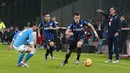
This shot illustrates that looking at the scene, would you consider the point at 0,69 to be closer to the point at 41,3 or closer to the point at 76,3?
the point at 76,3

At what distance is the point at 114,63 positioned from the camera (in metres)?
17.8

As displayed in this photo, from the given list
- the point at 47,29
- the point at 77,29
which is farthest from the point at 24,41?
the point at 47,29

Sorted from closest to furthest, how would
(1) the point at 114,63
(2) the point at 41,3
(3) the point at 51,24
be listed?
(1) the point at 114,63 → (3) the point at 51,24 → (2) the point at 41,3

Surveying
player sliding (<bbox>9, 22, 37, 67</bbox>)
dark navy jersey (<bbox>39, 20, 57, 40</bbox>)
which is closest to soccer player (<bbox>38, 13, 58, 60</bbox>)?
dark navy jersey (<bbox>39, 20, 57, 40</bbox>)

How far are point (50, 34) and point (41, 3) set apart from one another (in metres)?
20.4

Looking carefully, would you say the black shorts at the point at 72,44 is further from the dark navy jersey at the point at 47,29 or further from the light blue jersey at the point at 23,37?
the dark navy jersey at the point at 47,29

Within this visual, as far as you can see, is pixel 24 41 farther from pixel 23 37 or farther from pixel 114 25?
pixel 114 25

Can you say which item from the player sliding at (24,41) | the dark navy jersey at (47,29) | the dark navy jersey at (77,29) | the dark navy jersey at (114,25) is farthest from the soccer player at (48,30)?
the player sliding at (24,41)

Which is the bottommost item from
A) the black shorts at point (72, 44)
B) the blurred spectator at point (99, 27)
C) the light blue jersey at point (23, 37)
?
the black shorts at point (72, 44)

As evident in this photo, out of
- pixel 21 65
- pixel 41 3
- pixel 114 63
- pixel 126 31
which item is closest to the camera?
pixel 21 65

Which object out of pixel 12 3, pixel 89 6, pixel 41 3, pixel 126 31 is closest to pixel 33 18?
pixel 41 3

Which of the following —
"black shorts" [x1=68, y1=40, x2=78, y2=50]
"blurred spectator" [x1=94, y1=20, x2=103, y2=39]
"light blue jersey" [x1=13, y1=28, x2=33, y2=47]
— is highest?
"blurred spectator" [x1=94, y1=20, x2=103, y2=39]

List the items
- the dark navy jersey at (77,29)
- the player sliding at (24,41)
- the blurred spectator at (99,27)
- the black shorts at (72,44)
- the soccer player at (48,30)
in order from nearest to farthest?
the player sliding at (24,41) < the black shorts at (72,44) < the dark navy jersey at (77,29) < the soccer player at (48,30) < the blurred spectator at (99,27)

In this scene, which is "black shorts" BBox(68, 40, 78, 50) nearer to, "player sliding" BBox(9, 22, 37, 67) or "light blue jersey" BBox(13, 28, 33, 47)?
"player sliding" BBox(9, 22, 37, 67)
